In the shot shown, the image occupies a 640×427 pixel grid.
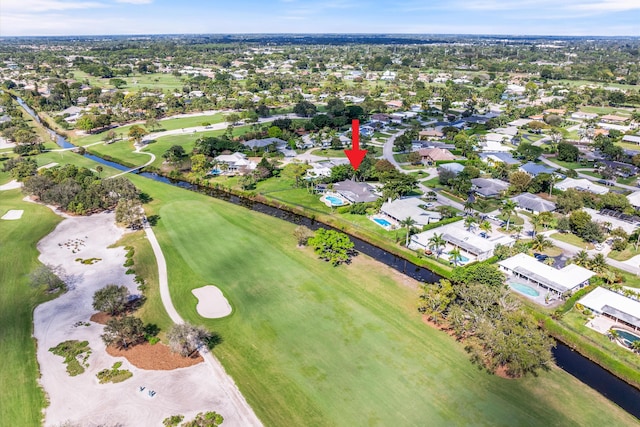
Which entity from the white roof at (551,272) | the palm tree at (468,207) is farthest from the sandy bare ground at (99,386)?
the palm tree at (468,207)

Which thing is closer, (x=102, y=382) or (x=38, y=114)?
(x=102, y=382)

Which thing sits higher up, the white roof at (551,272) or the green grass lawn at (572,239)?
the white roof at (551,272)

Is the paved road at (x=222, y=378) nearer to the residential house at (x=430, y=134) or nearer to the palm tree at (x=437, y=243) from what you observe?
the palm tree at (x=437, y=243)

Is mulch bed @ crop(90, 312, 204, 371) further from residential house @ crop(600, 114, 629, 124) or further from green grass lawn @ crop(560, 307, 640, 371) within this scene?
residential house @ crop(600, 114, 629, 124)

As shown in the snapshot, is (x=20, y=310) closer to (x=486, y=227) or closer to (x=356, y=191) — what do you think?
(x=356, y=191)

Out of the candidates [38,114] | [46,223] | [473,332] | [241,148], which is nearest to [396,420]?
[473,332]

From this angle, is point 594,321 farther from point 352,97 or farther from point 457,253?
point 352,97
